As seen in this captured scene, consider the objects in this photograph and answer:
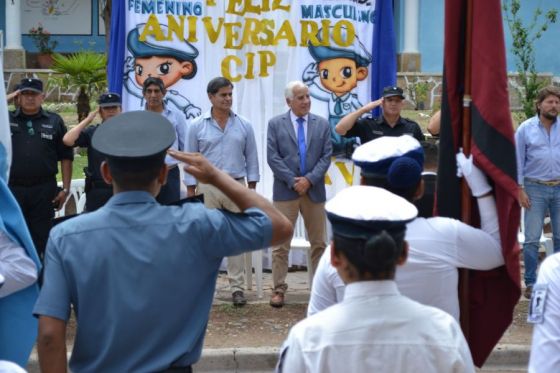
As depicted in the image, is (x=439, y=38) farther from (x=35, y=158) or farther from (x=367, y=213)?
(x=367, y=213)

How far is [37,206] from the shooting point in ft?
28.8

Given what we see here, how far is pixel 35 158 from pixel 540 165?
441cm

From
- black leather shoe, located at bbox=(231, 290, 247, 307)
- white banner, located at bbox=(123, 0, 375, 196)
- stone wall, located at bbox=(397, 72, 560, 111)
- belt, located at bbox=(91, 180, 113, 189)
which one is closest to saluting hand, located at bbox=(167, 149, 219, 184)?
belt, located at bbox=(91, 180, 113, 189)

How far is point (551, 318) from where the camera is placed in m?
Answer: 3.21

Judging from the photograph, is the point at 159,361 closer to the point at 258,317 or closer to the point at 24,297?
the point at 24,297

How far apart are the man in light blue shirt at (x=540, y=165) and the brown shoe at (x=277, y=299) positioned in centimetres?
221

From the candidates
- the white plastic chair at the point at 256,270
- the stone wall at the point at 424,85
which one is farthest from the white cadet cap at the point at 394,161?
the stone wall at the point at 424,85

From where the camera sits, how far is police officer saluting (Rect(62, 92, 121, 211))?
28.5 ft

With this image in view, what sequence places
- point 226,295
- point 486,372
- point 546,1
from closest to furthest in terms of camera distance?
point 486,372 < point 226,295 < point 546,1

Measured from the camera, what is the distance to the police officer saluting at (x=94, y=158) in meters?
8.68

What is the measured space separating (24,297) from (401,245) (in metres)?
1.88

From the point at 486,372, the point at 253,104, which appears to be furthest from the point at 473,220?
the point at 253,104

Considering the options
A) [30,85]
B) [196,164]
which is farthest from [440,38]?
[196,164]

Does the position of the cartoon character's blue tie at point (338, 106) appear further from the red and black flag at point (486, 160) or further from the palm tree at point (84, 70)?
the palm tree at point (84, 70)
